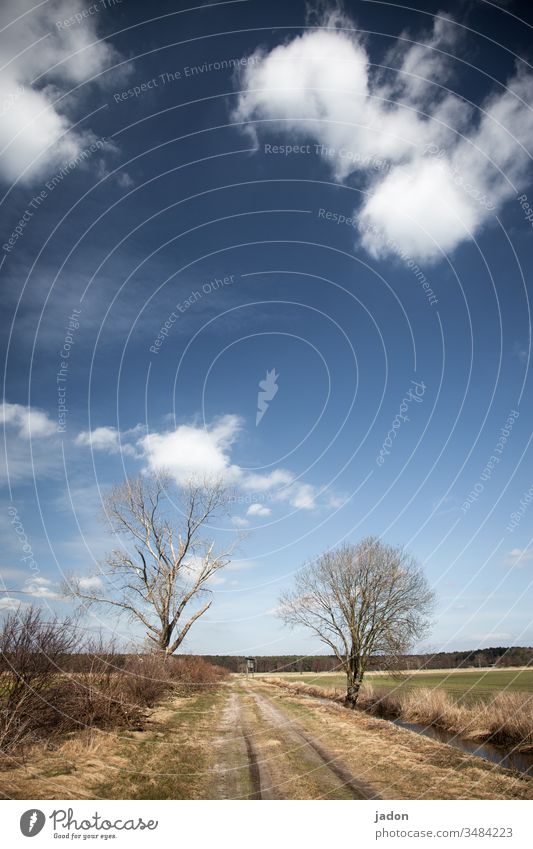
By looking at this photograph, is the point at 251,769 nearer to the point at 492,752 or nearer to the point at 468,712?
the point at 492,752

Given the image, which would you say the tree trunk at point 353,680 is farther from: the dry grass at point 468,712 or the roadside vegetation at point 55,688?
the roadside vegetation at point 55,688

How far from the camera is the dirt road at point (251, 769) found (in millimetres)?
7125

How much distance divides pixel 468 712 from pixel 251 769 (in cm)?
1542

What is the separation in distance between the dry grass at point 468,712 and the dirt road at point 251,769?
20.2 feet

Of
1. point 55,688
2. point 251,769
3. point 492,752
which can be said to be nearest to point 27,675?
point 55,688

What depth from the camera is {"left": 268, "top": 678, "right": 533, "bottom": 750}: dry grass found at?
16.3m

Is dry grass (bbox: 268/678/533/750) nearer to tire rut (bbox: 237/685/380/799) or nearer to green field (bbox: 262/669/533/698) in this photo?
green field (bbox: 262/669/533/698)

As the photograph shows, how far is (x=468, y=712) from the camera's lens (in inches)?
769

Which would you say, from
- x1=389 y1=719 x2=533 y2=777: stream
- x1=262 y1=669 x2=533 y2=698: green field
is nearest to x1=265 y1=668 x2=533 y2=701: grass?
x1=262 y1=669 x2=533 y2=698: green field

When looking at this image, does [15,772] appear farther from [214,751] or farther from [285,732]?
[285,732]

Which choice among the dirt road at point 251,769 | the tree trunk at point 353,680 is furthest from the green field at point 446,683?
the dirt road at point 251,769
